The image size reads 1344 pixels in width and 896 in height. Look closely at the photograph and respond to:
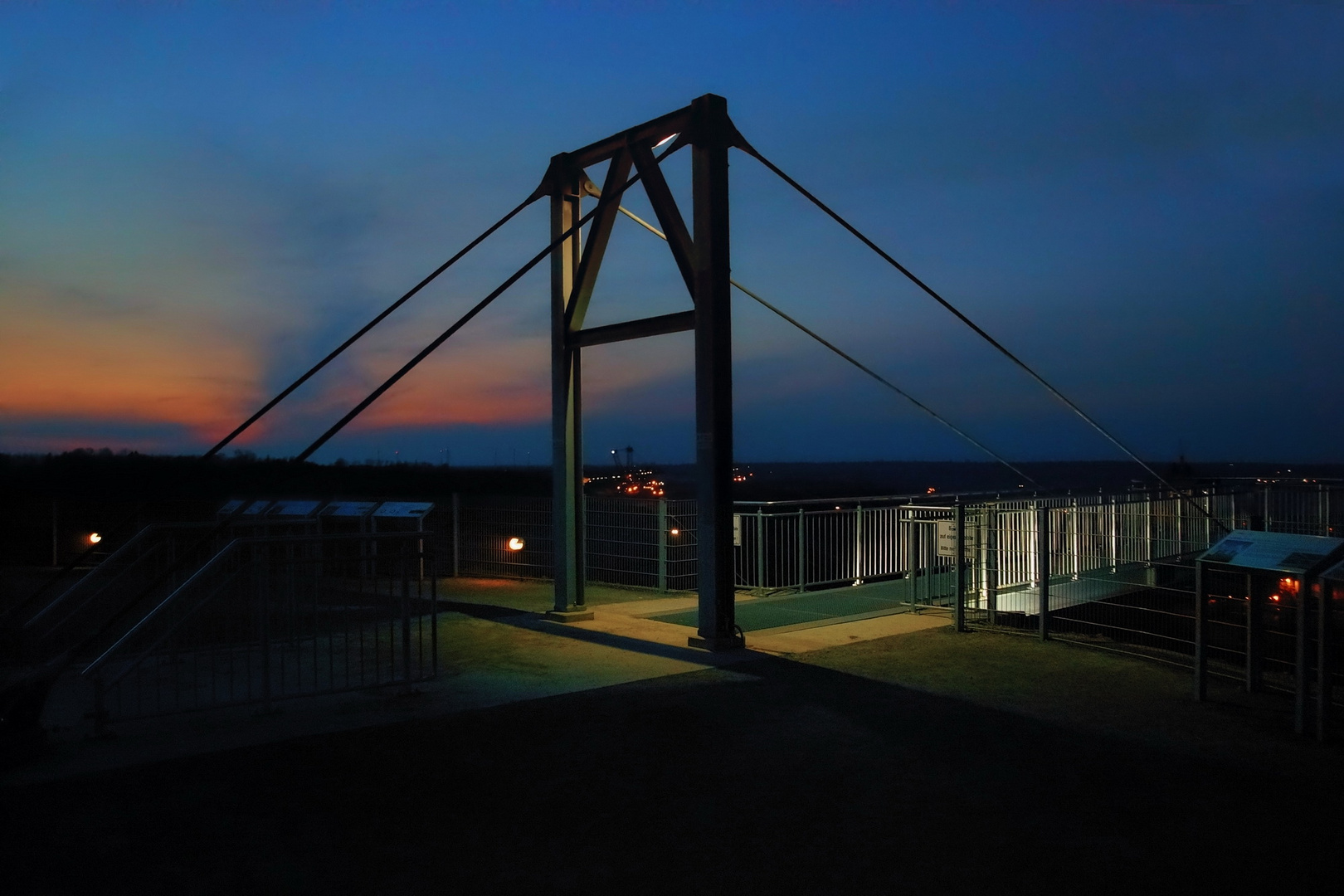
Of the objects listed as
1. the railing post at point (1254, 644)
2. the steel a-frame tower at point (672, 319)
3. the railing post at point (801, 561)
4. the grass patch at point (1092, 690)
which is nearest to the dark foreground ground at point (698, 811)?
the grass patch at point (1092, 690)

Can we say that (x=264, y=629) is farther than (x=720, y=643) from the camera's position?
No

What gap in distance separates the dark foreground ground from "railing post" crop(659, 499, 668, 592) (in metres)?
6.97

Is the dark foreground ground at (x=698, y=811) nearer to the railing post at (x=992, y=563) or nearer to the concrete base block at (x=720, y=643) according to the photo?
the concrete base block at (x=720, y=643)

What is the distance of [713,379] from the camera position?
9688mm

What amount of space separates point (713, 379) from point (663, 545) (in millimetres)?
5028

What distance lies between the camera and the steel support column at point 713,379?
9688 millimetres

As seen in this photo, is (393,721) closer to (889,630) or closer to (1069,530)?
(889,630)

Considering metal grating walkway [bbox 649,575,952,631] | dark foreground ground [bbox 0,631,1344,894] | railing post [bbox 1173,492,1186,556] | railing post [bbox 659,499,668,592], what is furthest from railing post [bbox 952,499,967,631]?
railing post [bbox 1173,492,1186,556]

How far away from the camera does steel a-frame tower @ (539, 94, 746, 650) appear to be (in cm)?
973

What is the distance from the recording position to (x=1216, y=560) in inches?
295

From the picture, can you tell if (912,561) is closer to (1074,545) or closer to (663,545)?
(1074,545)

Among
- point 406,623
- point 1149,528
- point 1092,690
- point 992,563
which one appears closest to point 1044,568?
point 992,563

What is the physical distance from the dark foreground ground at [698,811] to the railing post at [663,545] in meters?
6.97

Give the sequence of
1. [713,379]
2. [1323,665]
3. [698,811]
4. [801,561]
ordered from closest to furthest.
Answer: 1. [698,811]
2. [1323,665]
3. [713,379]
4. [801,561]
